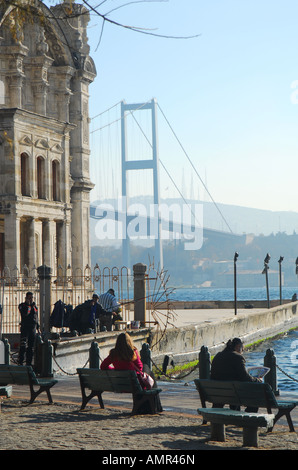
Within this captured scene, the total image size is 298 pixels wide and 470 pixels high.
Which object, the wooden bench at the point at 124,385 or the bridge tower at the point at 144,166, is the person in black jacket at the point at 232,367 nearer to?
the wooden bench at the point at 124,385

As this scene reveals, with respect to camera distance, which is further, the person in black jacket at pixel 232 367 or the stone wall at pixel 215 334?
the stone wall at pixel 215 334

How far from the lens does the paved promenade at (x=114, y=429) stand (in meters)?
8.37

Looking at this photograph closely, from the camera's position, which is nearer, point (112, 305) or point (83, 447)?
point (83, 447)

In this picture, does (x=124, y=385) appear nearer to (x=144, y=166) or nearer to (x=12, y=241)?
(x=12, y=241)

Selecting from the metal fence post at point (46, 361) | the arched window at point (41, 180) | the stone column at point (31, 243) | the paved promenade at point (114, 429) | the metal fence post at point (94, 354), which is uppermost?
the arched window at point (41, 180)

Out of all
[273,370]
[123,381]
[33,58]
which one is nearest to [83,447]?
[123,381]

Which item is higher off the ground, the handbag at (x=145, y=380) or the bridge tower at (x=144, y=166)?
the bridge tower at (x=144, y=166)

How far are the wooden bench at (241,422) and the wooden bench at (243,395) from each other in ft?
1.29

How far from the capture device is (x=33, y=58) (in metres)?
36.5

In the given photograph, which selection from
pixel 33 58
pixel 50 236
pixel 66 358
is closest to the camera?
pixel 66 358

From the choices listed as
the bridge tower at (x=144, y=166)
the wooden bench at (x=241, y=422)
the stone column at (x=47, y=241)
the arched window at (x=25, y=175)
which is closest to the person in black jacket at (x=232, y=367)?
the wooden bench at (x=241, y=422)

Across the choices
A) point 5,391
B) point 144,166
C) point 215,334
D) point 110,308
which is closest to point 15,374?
point 5,391
